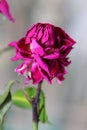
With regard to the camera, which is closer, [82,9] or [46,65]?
[46,65]

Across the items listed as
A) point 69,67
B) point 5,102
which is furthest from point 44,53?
point 69,67

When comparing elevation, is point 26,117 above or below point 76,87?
below

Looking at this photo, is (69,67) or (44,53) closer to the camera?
(44,53)

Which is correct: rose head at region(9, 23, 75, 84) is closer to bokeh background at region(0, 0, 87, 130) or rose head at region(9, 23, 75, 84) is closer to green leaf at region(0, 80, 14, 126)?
green leaf at region(0, 80, 14, 126)

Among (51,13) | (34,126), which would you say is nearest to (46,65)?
(34,126)

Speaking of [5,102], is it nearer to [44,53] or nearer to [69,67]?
[44,53]

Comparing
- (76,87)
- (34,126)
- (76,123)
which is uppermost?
(34,126)

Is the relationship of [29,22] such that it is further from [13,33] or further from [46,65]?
[46,65]
